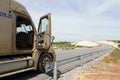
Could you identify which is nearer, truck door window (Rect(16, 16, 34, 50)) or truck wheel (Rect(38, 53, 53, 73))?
truck door window (Rect(16, 16, 34, 50))

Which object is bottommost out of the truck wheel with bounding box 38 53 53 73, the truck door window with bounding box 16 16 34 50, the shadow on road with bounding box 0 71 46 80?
the shadow on road with bounding box 0 71 46 80

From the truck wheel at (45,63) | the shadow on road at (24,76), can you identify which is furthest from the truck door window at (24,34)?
the shadow on road at (24,76)

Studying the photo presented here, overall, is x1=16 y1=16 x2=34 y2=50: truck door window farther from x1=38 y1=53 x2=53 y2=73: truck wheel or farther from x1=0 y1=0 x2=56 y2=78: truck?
x1=38 y1=53 x2=53 y2=73: truck wheel

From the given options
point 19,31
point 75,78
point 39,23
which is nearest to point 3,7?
point 19,31

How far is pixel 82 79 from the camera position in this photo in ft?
39.1

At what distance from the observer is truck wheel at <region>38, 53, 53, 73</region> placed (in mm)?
11836

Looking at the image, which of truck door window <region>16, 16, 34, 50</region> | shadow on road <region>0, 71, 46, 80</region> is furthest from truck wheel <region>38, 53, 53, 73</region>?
truck door window <region>16, 16, 34, 50</region>

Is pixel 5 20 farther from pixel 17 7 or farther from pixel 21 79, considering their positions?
pixel 21 79

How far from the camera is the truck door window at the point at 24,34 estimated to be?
1069cm

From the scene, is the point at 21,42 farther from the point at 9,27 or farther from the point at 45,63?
the point at 45,63

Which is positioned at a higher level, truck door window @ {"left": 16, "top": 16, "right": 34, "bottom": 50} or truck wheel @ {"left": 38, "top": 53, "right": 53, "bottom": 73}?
truck door window @ {"left": 16, "top": 16, "right": 34, "bottom": 50}

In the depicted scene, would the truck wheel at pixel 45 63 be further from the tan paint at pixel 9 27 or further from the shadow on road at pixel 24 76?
the tan paint at pixel 9 27

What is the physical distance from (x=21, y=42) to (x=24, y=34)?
0.45 metres

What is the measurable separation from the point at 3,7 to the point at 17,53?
2.09 meters
